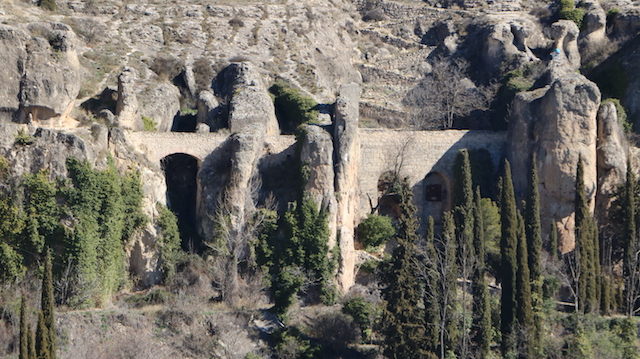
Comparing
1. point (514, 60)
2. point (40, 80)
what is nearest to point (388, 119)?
point (514, 60)

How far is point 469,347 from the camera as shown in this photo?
43.8m

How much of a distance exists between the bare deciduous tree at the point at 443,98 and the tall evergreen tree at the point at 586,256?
10.5 meters

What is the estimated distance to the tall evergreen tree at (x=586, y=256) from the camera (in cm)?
4691

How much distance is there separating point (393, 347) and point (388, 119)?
726 inches

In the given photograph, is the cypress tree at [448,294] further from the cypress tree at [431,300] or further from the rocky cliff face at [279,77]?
the rocky cliff face at [279,77]

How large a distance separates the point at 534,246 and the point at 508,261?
145cm

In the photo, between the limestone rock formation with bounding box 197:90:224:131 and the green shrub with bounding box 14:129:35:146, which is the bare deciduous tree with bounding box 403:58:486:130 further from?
the green shrub with bounding box 14:129:35:146

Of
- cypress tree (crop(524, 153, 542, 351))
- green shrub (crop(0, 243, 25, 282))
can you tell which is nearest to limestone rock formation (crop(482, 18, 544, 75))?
cypress tree (crop(524, 153, 542, 351))

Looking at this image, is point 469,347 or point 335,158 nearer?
point 469,347

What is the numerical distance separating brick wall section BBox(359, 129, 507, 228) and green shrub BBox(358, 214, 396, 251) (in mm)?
836

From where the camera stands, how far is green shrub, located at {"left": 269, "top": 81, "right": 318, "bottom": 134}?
54.5 m

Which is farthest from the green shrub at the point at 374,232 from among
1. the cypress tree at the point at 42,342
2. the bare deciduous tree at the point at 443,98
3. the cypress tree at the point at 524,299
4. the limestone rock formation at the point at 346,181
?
the cypress tree at the point at 42,342

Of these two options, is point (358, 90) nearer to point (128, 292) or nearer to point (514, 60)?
point (514, 60)

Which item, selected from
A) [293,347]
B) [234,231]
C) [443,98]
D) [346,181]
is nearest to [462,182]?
[346,181]
